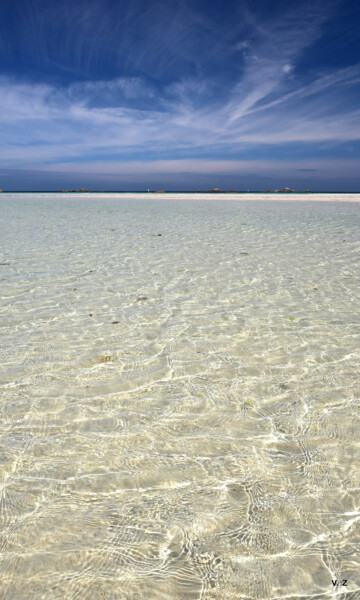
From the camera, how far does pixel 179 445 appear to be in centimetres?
254

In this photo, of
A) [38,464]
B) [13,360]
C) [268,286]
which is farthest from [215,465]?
[268,286]

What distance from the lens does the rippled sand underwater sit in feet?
5.60

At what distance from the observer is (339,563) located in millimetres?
1741

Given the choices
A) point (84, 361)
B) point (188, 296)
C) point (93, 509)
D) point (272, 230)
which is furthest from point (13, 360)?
point (272, 230)

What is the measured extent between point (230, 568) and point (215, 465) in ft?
2.26

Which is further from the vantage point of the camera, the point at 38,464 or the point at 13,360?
the point at 13,360

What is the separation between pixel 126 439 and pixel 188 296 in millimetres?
3477

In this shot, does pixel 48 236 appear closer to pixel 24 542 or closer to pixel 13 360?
pixel 13 360

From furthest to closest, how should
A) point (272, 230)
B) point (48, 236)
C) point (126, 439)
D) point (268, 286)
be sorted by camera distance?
point (272, 230)
point (48, 236)
point (268, 286)
point (126, 439)

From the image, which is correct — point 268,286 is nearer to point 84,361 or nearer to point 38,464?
point 84,361

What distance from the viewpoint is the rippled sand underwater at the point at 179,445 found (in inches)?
67.2

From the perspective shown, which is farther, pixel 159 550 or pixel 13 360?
pixel 13 360

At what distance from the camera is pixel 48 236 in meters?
12.3

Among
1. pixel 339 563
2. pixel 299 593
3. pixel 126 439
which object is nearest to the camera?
pixel 299 593
